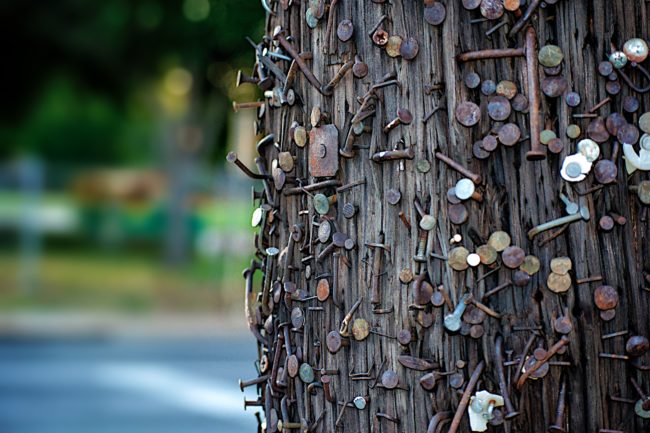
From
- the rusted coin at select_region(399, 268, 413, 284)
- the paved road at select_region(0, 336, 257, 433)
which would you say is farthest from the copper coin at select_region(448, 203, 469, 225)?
the paved road at select_region(0, 336, 257, 433)

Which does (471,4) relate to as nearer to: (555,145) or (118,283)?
(555,145)

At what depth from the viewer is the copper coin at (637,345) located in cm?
144

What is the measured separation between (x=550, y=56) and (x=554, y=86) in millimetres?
47

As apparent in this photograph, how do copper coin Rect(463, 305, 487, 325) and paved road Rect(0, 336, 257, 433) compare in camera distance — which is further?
paved road Rect(0, 336, 257, 433)

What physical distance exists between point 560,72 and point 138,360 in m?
9.62

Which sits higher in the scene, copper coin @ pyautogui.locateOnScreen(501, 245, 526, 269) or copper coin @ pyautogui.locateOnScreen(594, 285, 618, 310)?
copper coin @ pyautogui.locateOnScreen(501, 245, 526, 269)

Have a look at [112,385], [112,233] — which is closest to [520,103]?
[112,385]

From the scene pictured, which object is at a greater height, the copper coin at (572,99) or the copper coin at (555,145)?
the copper coin at (572,99)

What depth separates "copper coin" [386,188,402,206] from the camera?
1.50m

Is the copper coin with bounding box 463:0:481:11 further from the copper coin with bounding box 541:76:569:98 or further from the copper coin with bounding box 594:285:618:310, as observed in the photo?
the copper coin with bounding box 594:285:618:310

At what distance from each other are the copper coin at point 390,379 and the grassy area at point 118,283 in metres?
11.2

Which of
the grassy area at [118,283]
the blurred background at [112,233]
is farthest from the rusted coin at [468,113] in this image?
the grassy area at [118,283]

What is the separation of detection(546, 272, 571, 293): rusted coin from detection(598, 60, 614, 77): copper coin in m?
0.32

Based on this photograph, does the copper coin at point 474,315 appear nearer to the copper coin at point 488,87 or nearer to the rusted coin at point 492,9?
the copper coin at point 488,87
